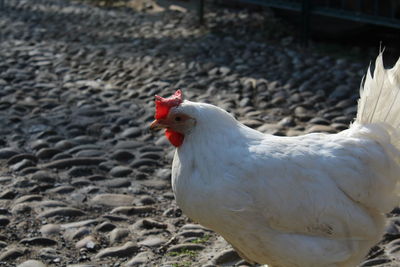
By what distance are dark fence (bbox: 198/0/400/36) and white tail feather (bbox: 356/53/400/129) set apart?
231 inches

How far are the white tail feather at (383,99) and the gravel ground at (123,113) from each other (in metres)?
1.28

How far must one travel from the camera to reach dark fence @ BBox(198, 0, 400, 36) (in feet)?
32.8

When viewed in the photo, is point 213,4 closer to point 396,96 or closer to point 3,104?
point 3,104

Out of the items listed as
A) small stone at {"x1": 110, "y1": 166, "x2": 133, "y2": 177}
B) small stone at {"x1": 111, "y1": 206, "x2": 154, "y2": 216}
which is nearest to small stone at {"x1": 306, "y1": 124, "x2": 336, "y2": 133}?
small stone at {"x1": 110, "y1": 166, "x2": 133, "y2": 177}

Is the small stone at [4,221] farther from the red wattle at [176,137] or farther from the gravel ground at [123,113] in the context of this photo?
the red wattle at [176,137]

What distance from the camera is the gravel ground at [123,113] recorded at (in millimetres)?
5105

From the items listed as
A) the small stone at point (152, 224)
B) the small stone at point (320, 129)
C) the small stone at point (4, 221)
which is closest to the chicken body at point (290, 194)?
the small stone at point (152, 224)

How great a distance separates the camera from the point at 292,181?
12.7 feet

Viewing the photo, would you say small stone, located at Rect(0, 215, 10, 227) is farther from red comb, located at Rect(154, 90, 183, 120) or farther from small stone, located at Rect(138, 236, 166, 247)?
red comb, located at Rect(154, 90, 183, 120)

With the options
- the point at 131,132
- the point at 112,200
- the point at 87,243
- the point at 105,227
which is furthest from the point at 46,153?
the point at 87,243

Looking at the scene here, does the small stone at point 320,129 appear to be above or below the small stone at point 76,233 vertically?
above

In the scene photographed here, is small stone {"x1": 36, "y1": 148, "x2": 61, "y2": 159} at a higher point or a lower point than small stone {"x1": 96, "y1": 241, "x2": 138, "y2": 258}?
higher

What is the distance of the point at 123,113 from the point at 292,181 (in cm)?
442

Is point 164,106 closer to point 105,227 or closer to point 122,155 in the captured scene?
point 105,227
